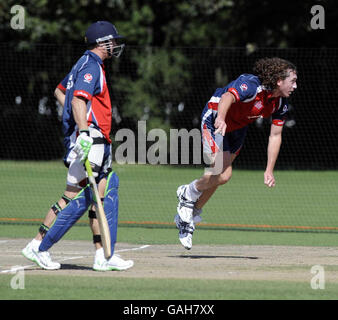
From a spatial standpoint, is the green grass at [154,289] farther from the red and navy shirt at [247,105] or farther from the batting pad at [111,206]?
the red and navy shirt at [247,105]

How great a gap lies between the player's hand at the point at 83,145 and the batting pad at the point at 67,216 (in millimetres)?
500

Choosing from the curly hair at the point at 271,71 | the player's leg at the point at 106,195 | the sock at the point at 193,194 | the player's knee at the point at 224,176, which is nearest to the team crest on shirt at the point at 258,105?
the curly hair at the point at 271,71

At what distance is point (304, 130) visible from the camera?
88.2 ft

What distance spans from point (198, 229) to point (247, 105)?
4.46m

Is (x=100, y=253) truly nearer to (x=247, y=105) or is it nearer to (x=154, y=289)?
(x=154, y=289)

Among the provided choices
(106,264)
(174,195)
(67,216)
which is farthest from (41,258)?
(174,195)

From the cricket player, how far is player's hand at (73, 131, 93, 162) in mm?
1707

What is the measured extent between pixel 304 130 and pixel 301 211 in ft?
32.7

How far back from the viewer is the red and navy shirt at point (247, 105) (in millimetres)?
9398

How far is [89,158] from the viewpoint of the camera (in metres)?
8.16

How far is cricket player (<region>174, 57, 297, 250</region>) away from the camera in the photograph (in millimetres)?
9422

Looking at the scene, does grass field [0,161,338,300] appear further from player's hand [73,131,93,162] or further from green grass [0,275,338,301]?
player's hand [73,131,93,162]

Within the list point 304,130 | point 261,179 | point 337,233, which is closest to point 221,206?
point 337,233
